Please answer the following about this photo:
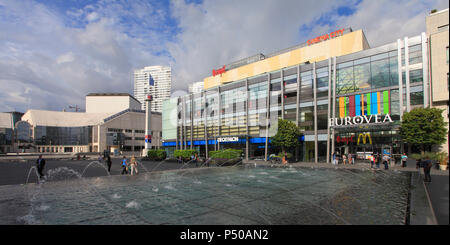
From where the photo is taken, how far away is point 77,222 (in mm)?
7070

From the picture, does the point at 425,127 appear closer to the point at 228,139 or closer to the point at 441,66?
the point at 441,66

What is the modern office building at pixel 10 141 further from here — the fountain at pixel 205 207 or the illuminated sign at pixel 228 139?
the fountain at pixel 205 207

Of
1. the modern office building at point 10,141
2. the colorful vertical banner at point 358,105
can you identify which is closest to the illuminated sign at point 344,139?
the colorful vertical banner at point 358,105

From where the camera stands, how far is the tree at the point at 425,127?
24.3 meters

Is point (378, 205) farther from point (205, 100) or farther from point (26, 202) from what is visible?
point (205, 100)

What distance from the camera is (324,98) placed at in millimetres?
37906

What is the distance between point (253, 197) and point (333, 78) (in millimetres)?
33020

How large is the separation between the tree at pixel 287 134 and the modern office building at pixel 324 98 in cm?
222

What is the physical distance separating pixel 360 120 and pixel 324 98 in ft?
25.3

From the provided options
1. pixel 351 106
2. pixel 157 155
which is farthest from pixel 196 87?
pixel 351 106

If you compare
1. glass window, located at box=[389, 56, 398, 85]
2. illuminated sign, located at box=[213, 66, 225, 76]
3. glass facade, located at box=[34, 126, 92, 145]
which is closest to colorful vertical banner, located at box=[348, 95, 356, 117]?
glass window, located at box=[389, 56, 398, 85]

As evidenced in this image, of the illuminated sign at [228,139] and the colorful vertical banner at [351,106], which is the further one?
the illuminated sign at [228,139]

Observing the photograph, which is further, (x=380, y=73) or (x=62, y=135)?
(x=62, y=135)
